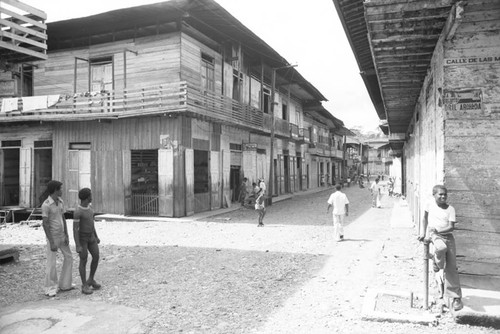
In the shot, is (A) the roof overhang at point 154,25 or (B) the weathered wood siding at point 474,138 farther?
(A) the roof overhang at point 154,25

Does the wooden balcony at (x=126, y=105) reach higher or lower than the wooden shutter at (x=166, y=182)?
higher

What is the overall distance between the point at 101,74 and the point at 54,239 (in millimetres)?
11739

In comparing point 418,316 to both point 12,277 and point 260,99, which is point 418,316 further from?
point 260,99

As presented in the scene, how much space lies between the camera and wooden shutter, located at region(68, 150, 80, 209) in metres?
15.9

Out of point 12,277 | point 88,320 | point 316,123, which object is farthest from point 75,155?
point 316,123

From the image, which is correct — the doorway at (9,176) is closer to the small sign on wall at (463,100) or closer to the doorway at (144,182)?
the doorway at (144,182)

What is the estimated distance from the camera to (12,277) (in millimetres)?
6516

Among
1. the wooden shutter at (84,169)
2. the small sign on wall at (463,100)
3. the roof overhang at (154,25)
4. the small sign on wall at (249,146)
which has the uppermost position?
the roof overhang at (154,25)

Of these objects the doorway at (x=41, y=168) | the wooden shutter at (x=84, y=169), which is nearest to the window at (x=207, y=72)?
the wooden shutter at (x=84, y=169)

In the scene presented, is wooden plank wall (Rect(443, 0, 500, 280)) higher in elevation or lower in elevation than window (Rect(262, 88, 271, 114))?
lower

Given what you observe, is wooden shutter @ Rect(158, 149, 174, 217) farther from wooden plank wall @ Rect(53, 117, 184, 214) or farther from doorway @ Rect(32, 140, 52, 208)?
doorway @ Rect(32, 140, 52, 208)

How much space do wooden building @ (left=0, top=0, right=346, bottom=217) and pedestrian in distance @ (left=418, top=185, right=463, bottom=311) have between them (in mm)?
10205

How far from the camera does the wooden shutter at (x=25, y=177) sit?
1698 centimetres

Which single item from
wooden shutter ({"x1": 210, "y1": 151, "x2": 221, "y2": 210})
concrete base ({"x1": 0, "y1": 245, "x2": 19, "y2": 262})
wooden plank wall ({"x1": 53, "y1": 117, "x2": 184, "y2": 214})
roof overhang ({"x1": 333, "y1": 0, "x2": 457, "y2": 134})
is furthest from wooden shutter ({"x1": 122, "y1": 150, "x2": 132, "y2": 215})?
roof overhang ({"x1": 333, "y1": 0, "x2": 457, "y2": 134})
